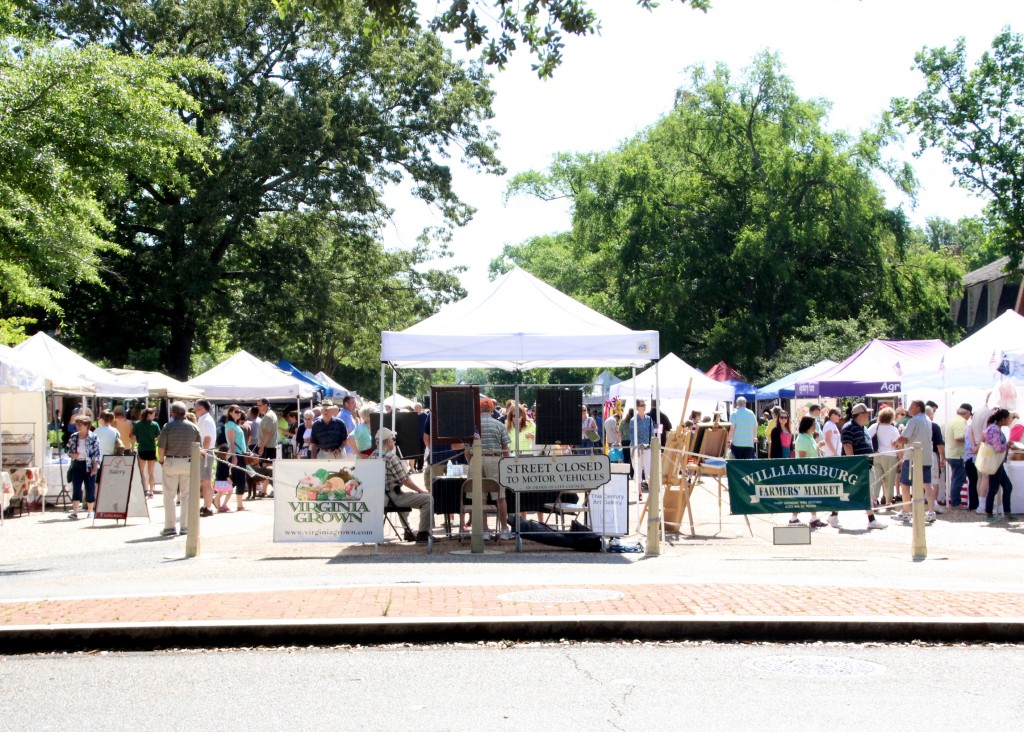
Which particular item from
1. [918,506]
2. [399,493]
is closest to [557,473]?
[399,493]

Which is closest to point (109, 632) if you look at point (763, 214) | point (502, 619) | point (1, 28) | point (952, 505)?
point (502, 619)

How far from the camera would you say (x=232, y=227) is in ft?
136

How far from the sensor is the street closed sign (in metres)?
13.1

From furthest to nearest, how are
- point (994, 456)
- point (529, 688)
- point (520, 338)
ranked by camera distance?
point (994, 456) < point (520, 338) < point (529, 688)

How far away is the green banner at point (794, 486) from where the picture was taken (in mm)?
12867

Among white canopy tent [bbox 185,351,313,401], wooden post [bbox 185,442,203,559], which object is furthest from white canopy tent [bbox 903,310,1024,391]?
white canopy tent [bbox 185,351,313,401]

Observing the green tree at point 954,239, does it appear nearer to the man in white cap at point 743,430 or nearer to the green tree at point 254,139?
the green tree at point 254,139

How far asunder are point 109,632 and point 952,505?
16199 millimetres

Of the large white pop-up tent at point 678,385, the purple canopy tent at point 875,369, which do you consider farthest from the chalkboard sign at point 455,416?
the purple canopy tent at point 875,369

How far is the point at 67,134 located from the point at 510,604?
10014 mm

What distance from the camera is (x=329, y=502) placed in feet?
43.8

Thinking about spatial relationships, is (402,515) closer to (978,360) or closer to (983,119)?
(978,360)

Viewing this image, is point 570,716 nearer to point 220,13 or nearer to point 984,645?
point 984,645

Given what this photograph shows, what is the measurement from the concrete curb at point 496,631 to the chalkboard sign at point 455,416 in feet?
21.0
